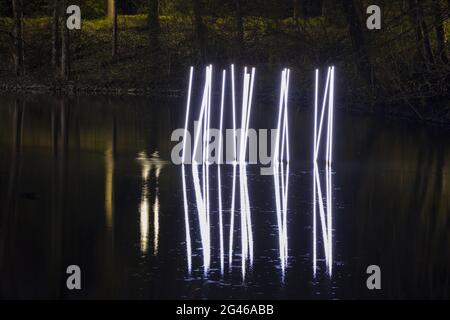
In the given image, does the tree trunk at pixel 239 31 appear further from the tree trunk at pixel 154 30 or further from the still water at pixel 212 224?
the still water at pixel 212 224

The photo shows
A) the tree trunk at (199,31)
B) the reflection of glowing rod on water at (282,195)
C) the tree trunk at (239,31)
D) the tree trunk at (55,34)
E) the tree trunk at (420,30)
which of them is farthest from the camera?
the tree trunk at (55,34)

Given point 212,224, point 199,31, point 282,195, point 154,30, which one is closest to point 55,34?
point 154,30

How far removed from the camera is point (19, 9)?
57.4 metres

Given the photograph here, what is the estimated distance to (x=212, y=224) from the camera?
14.9 m

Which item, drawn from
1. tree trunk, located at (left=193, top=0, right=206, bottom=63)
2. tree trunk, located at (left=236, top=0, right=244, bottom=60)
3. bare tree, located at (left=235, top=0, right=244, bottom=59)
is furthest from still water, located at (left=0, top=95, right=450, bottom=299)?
tree trunk, located at (left=193, top=0, right=206, bottom=63)

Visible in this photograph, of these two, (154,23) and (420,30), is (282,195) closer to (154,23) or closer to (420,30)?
(420,30)

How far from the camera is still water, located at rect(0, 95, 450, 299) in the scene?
37.4 ft

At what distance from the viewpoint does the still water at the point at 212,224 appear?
448 inches

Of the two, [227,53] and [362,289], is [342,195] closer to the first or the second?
[362,289]

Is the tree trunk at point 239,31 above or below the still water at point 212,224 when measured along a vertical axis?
above

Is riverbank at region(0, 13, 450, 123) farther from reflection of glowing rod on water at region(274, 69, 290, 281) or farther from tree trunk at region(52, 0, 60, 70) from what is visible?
reflection of glowing rod on water at region(274, 69, 290, 281)

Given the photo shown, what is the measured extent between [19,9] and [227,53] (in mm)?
11787

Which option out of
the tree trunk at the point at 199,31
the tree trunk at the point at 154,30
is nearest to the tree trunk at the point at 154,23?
the tree trunk at the point at 154,30
